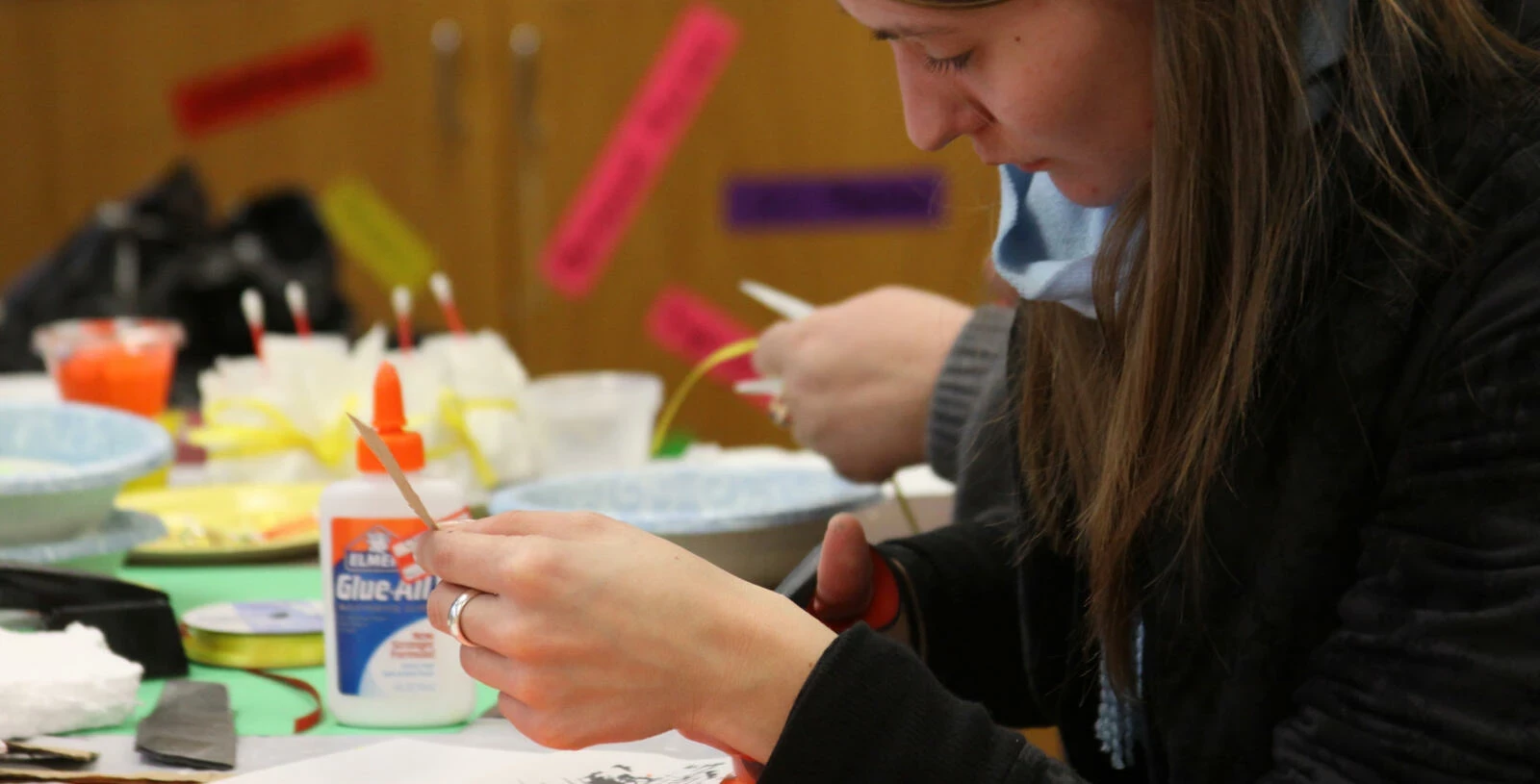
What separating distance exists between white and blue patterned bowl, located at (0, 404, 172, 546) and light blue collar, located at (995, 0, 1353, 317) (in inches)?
23.9

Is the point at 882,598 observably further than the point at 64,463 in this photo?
No

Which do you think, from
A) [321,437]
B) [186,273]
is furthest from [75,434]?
[186,273]

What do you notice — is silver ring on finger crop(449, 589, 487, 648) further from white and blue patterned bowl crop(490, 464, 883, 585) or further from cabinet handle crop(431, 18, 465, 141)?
cabinet handle crop(431, 18, 465, 141)

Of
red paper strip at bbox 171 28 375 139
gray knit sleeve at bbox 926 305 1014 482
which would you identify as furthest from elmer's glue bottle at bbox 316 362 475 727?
red paper strip at bbox 171 28 375 139

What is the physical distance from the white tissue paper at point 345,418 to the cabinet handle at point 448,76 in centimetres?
201

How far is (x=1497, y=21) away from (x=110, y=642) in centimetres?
82

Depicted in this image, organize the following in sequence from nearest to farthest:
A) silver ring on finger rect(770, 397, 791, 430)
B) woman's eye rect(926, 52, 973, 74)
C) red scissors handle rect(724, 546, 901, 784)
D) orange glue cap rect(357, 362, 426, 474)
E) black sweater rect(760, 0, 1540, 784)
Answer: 1. black sweater rect(760, 0, 1540, 784)
2. woman's eye rect(926, 52, 973, 74)
3. orange glue cap rect(357, 362, 426, 474)
4. red scissors handle rect(724, 546, 901, 784)
5. silver ring on finger rect(770, 397, 791, 430)

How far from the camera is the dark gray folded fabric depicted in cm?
78

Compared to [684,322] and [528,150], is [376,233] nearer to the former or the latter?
[528,150]

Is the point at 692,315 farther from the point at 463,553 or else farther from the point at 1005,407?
the point at 463,553

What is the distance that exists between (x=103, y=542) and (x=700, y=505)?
1.45ft

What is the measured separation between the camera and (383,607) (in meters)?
0.86

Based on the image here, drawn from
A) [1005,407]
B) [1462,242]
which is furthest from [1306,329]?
[1005,407]

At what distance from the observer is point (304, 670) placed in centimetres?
97
